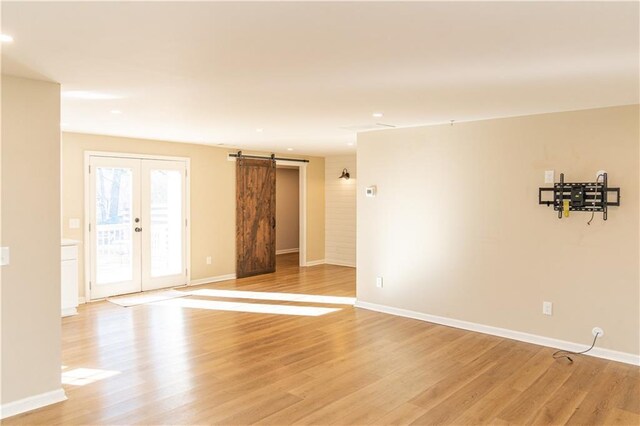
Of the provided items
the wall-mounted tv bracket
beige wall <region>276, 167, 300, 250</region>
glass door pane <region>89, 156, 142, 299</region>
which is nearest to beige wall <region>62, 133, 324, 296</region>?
glass door pane <region>89, 156, 142, 299</region>

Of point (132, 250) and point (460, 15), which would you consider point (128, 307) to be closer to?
point (132, 250)

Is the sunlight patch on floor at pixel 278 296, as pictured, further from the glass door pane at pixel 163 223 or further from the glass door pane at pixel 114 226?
the glass door pane at pixel 114 226

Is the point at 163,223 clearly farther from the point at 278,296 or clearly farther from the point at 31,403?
the point at 31,403

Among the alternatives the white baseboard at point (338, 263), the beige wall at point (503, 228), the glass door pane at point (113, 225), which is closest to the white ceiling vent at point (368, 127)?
the beige wall at point (503, 228)

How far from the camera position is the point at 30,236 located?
318 centimetres

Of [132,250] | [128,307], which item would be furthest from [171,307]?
[132,250]

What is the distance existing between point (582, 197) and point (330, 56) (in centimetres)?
293

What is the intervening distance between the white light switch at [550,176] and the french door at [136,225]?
5.16m

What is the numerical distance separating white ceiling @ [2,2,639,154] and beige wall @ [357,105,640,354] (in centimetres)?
36

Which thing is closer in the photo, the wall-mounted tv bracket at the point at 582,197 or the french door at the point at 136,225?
the wall-mounted tv bracket at the point at 582,197

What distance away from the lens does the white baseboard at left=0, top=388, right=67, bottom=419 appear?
10.0 feet

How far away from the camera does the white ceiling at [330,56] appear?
6.75 ft

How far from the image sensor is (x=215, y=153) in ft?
25.5

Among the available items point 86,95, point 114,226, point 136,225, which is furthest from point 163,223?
point 86,95
